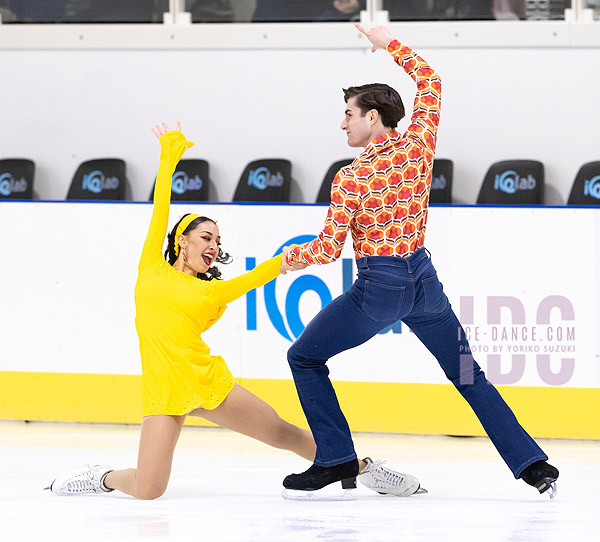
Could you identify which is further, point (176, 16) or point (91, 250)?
point (176, 16)

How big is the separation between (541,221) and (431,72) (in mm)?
1550

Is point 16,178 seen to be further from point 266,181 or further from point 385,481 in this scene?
point 385,481

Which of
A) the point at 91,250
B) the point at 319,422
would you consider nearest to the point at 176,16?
the point at 91,250

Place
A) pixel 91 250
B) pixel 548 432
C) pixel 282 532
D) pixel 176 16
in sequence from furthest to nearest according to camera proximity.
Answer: pixel 176 16 → pixel 91 250 → pixel 548 432 → pixel 282 532

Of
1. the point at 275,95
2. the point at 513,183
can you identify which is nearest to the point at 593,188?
the point at 513,183

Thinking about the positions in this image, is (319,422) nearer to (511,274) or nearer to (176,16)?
(511,274)

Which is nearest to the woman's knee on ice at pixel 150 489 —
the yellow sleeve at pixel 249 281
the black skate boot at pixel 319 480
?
the black skate boot at pixel 319 480

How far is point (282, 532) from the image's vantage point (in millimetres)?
3299

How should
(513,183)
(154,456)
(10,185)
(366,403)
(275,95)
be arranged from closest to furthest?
(154,456) < (366,403) < (513,183) < (275,95) < (10,185)

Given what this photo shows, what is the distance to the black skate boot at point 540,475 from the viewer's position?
3.65 meters

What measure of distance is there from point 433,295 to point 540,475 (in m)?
0.70

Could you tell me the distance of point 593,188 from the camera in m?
6.70

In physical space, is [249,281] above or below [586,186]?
below

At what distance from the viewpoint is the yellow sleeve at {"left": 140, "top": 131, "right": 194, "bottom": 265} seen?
374 cm
